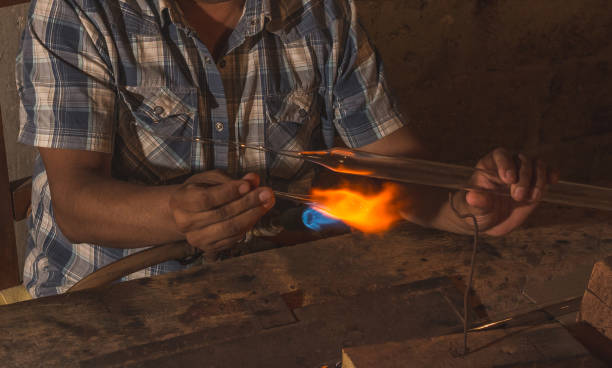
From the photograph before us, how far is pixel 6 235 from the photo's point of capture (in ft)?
7.10

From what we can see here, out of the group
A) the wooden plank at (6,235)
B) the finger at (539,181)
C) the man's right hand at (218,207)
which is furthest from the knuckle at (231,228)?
the wooden plank at (6,235)

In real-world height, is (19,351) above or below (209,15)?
below

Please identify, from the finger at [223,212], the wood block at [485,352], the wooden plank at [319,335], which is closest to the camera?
the wood block at [485,352]

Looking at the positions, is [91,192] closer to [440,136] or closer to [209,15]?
[209,15]

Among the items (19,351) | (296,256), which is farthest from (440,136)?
(19,351)

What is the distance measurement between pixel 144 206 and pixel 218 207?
0.66 feet

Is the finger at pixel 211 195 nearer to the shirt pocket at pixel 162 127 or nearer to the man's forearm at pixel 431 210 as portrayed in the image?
the shirt pocket at pixel 162 127

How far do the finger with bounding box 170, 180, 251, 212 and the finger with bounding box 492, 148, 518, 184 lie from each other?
0.51 meters

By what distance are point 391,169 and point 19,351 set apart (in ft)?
2.37

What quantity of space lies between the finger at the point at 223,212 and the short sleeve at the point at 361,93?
21.8 inches

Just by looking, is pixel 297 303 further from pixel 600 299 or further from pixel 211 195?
pixel 600 299

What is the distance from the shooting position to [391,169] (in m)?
1.12

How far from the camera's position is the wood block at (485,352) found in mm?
891

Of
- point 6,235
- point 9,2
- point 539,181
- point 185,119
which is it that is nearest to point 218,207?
point 185,119
